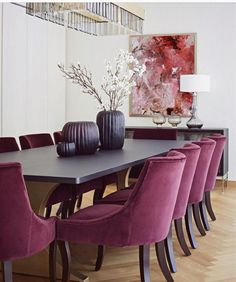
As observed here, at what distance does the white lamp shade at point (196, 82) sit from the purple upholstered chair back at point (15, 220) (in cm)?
441

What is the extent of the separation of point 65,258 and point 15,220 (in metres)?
0.61

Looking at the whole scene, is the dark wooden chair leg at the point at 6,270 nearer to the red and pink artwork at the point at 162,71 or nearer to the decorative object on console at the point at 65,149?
the decorative object on console at the point at 65,149

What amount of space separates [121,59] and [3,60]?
246 cm

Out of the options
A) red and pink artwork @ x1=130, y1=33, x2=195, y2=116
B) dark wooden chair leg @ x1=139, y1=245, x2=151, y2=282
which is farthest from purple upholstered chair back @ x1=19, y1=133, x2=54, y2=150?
red and pink artwork @ x1=130, y1=33, x2=195, y2=116

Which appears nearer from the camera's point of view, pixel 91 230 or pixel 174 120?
pixel 91 230

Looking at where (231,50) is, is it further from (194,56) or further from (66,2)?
(66,2)

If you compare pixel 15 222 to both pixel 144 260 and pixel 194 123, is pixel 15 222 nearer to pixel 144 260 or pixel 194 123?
pixel 144 260

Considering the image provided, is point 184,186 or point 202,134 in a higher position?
point 202,134

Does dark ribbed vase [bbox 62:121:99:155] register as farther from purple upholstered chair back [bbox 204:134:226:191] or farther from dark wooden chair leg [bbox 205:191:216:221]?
dark wooden chair leg [bbox 205:191:216:221]

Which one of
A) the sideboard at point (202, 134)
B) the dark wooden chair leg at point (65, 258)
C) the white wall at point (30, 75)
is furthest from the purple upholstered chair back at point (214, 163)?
the white wall at point (30, 75)

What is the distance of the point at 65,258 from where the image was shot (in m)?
2.90

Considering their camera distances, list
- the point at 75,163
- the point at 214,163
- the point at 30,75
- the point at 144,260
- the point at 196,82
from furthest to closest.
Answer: the point at 30,75
the point at 196,82
the point at 214,163
the point at 75,163
the point at 144,260

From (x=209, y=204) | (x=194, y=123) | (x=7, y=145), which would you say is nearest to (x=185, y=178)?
(x=209, y=204)

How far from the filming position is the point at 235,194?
6.42 meters
